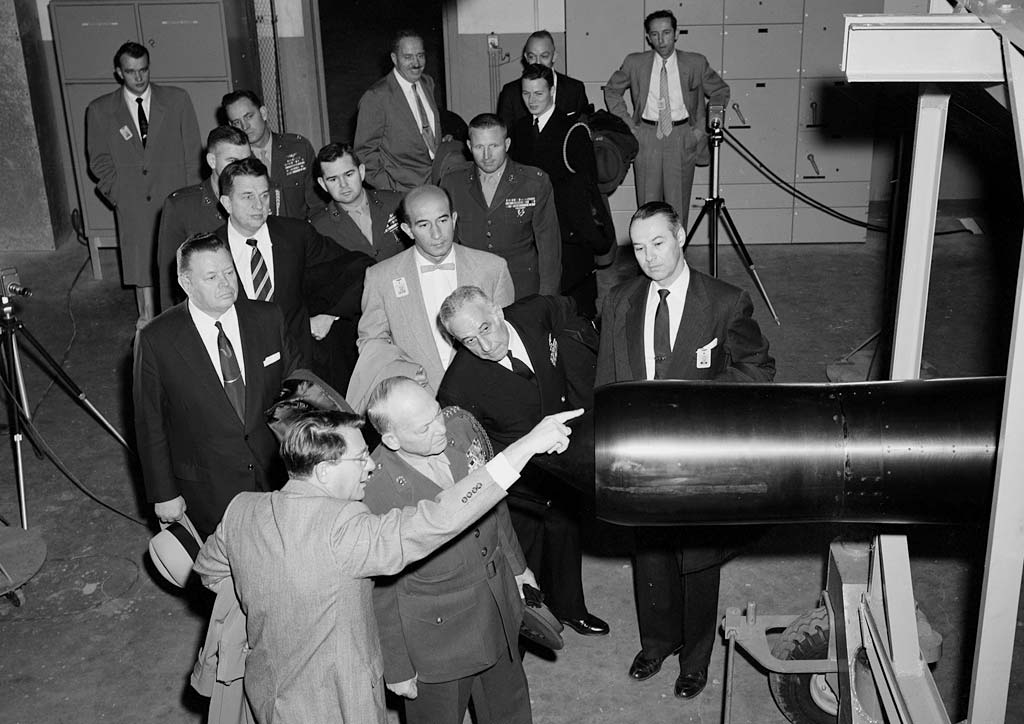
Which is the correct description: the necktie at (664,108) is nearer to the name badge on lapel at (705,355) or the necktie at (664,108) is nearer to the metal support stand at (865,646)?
the name badge on lapel at (705,355)

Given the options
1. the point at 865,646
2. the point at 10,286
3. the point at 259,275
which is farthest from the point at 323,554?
the point at 10,286

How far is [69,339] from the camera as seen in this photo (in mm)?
7871

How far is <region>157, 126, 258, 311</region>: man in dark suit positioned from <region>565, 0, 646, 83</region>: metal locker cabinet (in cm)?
406

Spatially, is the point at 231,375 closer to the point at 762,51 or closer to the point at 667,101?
the point at 667,101

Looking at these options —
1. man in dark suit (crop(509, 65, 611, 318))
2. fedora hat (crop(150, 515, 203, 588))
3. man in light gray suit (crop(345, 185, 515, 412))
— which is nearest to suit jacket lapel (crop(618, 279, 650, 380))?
man in light gray suit (crop(345, 185, 515, 412))

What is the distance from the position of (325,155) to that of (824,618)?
9.69ft

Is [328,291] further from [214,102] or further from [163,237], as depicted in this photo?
[214,102]

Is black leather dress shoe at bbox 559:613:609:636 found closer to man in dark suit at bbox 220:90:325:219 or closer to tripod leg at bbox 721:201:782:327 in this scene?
man in dark suit at bbox 220:90:325:219

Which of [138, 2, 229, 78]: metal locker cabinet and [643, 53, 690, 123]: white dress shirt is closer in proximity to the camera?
[643, 53, 690, 123]: white dress shirt

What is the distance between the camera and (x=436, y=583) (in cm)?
329

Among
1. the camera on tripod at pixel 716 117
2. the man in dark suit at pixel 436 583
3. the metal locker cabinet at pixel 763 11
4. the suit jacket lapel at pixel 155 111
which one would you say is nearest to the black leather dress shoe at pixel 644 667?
the man in dark suit at pixel 436 583

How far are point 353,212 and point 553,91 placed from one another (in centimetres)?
215

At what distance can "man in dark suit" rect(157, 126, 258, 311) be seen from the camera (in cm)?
535

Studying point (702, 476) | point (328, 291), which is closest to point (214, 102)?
point (328, 291)
